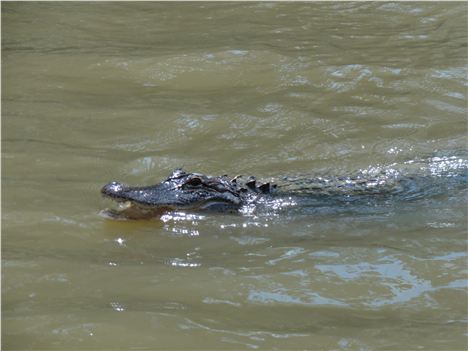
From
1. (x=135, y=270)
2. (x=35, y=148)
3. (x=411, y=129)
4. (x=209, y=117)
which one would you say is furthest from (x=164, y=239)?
(x=411, y=129)

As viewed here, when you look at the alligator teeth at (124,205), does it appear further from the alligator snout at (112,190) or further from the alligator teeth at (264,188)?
the alligator teeth at (264,188)

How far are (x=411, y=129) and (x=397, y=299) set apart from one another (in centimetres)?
447

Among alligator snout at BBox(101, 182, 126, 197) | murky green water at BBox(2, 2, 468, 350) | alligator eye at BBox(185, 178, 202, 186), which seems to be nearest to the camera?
murky green water at BBox(2, 2, 468, 350)

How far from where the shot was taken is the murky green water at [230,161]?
5004mm

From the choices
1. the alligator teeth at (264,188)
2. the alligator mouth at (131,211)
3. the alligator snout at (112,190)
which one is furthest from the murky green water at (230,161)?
the alligator teeth at (264,188)

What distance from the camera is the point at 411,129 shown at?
371 inches

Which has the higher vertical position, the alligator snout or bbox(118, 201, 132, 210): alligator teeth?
the alligator snout

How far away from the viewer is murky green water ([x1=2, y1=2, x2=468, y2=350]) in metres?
5.00

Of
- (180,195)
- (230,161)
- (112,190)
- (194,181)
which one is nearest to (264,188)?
(194,181)

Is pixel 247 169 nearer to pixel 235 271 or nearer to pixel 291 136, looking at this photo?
pixel 291 136

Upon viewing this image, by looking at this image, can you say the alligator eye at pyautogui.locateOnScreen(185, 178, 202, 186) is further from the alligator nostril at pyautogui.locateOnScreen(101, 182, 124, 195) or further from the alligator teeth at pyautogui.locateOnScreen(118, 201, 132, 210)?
the alligator nostril at pyautogui.locateOnScreen(101, 182, 124, 195)

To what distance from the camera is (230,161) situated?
28.5ft

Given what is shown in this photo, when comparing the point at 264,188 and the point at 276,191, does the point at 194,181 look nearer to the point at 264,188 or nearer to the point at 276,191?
the point at 264,188

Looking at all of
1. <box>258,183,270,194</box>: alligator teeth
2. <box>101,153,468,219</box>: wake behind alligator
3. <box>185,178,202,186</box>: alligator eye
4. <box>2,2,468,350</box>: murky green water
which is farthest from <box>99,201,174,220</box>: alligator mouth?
<box>258,183,270,194</box>: alligator teeth
